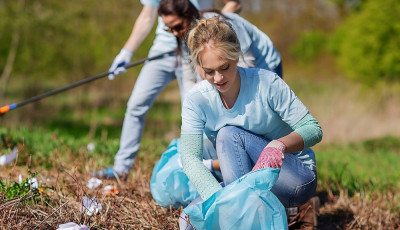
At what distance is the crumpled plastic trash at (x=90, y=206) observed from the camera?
243 centimetres

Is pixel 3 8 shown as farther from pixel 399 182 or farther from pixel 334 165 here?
pixel 399 182

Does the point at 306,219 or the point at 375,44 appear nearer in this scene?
the point at 306,219

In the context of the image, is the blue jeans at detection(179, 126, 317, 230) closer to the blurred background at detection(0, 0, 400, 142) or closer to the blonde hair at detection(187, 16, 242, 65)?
A: the blonde hair at detection(187, 16, 242, 65)

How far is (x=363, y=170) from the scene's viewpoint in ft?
18.0

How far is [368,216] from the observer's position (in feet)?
9.82

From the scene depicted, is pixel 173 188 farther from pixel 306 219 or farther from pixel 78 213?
pixel 306 219

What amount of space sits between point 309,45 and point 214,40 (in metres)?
22.0

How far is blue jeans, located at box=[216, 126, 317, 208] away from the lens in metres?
2.47

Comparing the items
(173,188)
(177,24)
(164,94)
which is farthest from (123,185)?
(164,94)

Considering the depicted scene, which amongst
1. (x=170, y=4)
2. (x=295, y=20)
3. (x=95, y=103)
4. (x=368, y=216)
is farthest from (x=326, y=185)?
(x=295, y=20)

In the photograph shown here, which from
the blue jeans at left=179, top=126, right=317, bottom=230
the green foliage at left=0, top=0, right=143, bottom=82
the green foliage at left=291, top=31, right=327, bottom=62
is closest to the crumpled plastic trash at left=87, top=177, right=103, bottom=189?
the blue jeans at left=179, top=126, right=317, bottom=230

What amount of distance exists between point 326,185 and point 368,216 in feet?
2.89

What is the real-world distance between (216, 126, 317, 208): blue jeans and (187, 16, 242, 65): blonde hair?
0.37 meters

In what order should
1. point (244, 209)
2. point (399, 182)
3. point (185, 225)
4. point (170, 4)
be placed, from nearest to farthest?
point (244, 209) < point (185, 225) < point (170, 4) < point (399, 182)
